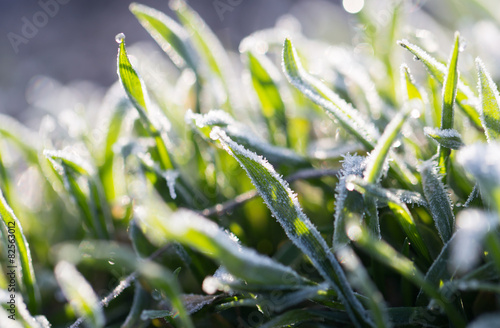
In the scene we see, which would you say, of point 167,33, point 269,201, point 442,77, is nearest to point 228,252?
point 269,201

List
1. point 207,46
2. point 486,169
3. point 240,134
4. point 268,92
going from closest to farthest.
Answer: point 486,169
point 240,134
point 268,92
point 207,46

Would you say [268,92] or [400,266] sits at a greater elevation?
[268,92]

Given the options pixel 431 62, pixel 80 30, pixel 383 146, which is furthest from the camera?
pixel 80 30

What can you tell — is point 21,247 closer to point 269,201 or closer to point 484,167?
point 269,201

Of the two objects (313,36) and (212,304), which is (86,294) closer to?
(212,304)

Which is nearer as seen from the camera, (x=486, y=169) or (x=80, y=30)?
(x=486, y=169)

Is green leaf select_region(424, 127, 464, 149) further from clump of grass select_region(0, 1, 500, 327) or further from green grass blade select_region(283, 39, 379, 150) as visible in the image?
green grass blade select_region(283, 39, 379, 150)

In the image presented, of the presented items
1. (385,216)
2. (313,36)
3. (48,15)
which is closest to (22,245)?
(385,216)

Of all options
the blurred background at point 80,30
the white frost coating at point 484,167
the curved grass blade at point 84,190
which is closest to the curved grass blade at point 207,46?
the curved grass blade at point 84,190

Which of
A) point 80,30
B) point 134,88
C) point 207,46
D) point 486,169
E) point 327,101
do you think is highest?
point 80,30
